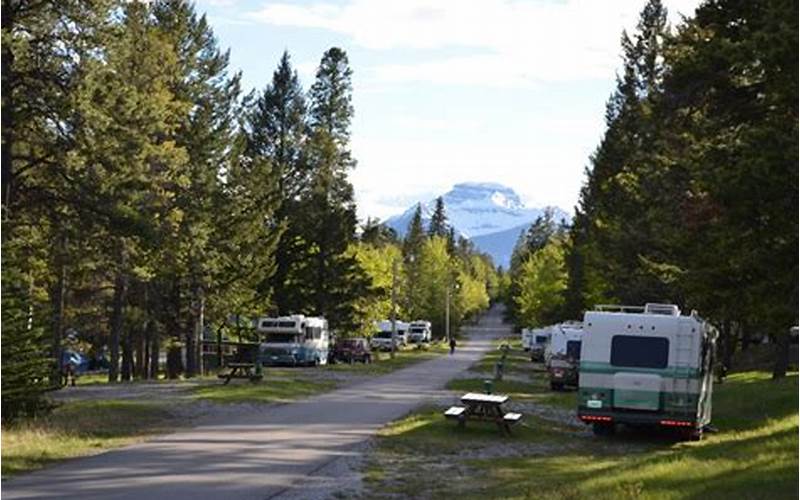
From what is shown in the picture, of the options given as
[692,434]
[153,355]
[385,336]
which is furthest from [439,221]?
[692,434]

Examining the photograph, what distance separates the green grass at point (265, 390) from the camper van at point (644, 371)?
10.9 metres

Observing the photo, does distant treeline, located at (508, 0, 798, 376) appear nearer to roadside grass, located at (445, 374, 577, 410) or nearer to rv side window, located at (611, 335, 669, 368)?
rv side window, located at (611, 335, 669, 368)

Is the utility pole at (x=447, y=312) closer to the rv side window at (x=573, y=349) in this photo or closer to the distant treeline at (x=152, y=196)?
the distant treeline at (x=152, y=196)

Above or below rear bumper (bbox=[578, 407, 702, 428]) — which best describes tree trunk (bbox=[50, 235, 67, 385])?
above

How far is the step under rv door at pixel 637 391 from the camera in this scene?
23.1 metres

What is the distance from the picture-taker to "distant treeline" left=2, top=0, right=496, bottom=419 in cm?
2589

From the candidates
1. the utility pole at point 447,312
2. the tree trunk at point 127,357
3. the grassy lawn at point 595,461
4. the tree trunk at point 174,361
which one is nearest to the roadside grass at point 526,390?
the grassy lawn at point 595,461

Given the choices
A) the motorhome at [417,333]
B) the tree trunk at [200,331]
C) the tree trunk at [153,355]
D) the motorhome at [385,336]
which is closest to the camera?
the tree trunk at [200,331]

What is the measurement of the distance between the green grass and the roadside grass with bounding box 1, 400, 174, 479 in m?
3.60

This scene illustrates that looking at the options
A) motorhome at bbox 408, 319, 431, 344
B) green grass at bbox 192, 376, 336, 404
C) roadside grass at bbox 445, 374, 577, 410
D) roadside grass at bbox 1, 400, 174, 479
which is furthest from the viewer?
motorhome at bbox 408, 319, 431, 344

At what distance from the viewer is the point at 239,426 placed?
78.6ft

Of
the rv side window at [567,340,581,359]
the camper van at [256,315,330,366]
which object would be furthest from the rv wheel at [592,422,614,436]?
the camper van at [256,315,330,366]

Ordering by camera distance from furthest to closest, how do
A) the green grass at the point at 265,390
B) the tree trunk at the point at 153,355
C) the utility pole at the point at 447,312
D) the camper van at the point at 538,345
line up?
the utility pole at the point at 447,312 < the camper van at the point at 538,345 < the tree trunk at the point at 153,355 < the green grass at the point at 265,390

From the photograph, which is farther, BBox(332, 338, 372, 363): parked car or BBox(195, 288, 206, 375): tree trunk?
BBox(332, 338, 372, 363): parked car
